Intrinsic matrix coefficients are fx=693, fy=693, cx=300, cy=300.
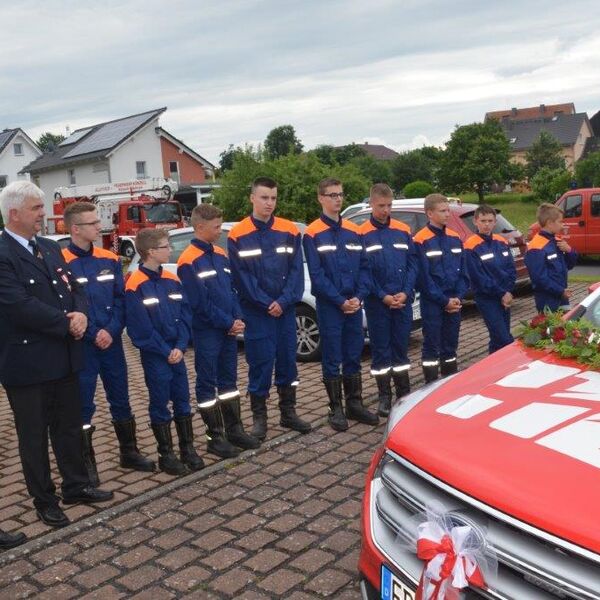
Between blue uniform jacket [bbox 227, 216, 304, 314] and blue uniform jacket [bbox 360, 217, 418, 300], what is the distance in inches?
30.3

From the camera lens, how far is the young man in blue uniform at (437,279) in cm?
642

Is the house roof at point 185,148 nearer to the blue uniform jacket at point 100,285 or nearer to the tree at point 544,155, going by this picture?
the tree at point 544,155

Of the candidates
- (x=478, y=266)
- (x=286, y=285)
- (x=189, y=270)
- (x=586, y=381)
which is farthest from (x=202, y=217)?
(x=586, y=381)

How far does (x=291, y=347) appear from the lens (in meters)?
5.85

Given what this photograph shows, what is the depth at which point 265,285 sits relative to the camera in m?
5.65

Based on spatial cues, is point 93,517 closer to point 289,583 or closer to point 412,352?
point 289,583

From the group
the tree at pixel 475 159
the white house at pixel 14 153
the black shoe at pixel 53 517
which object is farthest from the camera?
the white house at pixel 14 153

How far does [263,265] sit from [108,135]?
46571 mm

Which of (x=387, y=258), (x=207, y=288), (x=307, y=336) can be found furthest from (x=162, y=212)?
(x=207, y=288)

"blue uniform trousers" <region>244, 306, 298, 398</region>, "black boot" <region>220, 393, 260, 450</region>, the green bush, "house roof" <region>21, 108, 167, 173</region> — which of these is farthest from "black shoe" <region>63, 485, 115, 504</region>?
"house roof" <region>21, 108, 167, 173</region>

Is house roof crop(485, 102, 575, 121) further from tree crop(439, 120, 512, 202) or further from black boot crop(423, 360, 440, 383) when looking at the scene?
black boot crop(423, 360, 440, 383)

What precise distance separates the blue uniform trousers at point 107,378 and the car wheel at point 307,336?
10.7ft

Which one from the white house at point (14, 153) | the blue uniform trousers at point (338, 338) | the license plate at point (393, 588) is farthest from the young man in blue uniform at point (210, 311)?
the white house at point (14, 153)

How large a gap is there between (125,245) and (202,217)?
19.9 meters
